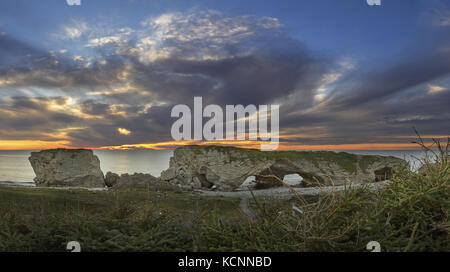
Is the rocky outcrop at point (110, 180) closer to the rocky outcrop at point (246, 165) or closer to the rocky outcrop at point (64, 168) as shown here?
the rocky outcrop at point (64, 168)

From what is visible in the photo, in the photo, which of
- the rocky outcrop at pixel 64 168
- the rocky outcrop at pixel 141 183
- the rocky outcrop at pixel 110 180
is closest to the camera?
the rocky outcrop at pixel 141 183

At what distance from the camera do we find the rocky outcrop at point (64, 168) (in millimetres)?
50281

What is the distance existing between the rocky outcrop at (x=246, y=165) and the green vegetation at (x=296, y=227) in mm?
42648

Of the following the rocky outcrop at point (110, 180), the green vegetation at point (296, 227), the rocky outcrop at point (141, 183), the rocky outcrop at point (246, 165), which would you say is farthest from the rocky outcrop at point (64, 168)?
the green vegetation at point (296, 227)

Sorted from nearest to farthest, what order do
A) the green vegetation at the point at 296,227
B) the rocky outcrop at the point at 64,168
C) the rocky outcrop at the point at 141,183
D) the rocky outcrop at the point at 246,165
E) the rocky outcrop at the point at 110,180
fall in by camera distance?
the green vegetation at the point at 296,227, the rocky outcrop at the point at 141,183, the rocky outcrop at the point at 246,165, the rocky outcrop at the point at 64,168, the rocky outcrop at the point at 110,180

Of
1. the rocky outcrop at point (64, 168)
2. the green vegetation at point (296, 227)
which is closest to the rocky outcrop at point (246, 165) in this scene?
the rocky outcrop at point (64, 168)

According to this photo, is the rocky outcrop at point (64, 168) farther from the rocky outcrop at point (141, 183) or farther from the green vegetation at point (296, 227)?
the green vegetation at point (296, 227)

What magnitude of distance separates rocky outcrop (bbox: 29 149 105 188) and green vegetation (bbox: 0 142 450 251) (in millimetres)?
53638

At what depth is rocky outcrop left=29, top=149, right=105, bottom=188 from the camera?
165 ft

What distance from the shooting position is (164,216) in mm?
2672

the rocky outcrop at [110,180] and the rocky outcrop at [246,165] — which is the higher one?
the rocky outcrop at [246,165]

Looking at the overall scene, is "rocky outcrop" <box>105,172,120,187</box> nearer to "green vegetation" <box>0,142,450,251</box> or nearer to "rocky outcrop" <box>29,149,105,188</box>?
"rocky outcrop" <box>29,149,105,188</box>

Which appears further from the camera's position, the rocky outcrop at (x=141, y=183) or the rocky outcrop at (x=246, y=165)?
the rocky outcrop at (x=246, y=165)
